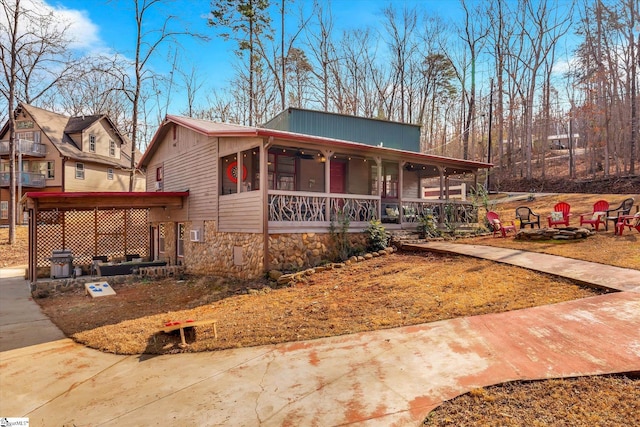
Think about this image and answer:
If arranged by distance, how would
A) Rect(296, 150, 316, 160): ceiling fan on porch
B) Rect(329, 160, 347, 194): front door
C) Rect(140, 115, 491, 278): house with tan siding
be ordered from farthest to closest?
Rect(329, 160, 347, 194): front door → Rect(296, 150, 316, 160): ceiling fan on porch → Rect(140, 115, 491, 278): house with tan siding

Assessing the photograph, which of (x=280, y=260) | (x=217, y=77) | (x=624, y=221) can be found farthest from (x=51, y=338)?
(x=217, y=77)

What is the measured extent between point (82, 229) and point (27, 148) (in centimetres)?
1026

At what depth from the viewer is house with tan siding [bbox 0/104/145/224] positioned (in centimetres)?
2552

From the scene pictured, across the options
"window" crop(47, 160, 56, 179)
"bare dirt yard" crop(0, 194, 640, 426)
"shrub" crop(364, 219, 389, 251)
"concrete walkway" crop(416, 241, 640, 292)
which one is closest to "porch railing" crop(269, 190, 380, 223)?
"shrub" crop(364, 219, 389, 251)

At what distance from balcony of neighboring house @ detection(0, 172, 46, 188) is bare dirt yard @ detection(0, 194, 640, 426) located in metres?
20.2

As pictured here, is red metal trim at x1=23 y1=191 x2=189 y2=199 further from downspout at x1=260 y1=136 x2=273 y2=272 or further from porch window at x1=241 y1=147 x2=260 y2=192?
downspout at x1=260 y1=136 x2=273 y2=272

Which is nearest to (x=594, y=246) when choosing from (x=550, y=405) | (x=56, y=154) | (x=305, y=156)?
(x=550, y=405)

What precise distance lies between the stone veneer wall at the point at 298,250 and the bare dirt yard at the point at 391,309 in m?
0.80

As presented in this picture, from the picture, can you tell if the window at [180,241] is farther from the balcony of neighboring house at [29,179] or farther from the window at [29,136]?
the window at [29,136]

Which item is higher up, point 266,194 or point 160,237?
point 266,194

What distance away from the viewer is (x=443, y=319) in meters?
5.23

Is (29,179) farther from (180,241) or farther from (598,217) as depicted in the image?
(598,217)

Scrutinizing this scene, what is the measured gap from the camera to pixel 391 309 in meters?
5.92

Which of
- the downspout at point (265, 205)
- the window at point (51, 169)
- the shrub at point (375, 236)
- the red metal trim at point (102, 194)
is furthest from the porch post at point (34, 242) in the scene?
the window at point (51, 169)
